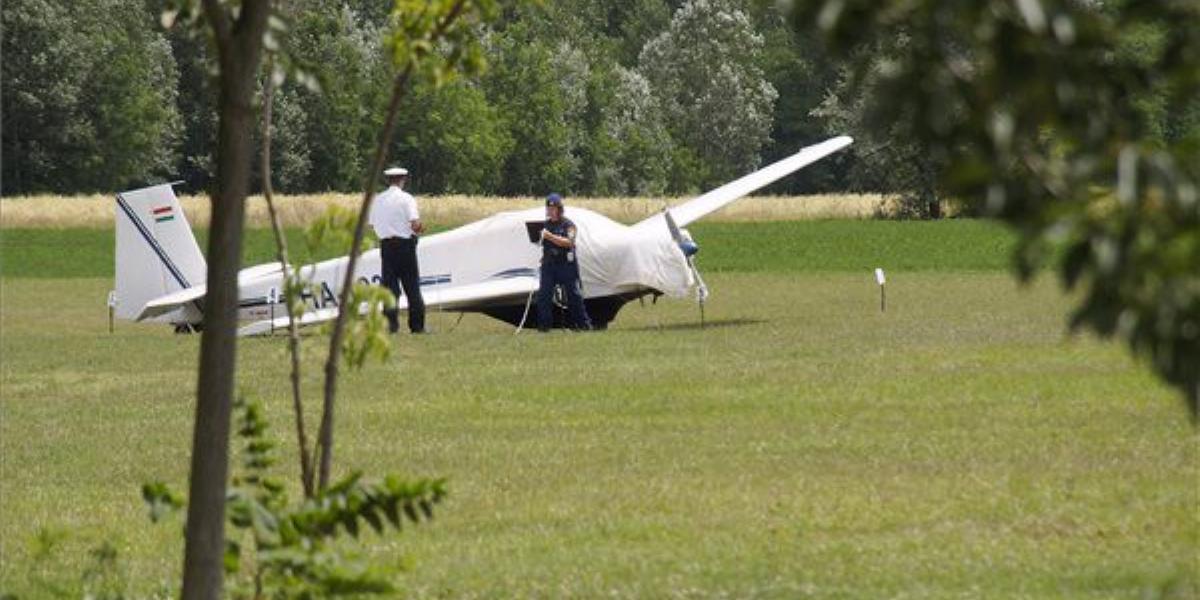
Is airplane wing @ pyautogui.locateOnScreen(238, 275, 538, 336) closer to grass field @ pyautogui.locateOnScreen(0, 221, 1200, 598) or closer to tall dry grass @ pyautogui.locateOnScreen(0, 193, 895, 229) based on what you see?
grass field @ pyautogui.locateOnScreen(0, 221, 1200, 598)

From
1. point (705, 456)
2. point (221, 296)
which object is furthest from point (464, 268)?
point (221, 296)

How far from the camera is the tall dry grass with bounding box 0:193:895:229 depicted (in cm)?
6662

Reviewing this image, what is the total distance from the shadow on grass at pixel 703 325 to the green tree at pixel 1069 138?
2244cm

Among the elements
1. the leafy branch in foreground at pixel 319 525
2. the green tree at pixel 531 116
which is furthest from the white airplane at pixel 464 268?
the green tree at pixel 531 116

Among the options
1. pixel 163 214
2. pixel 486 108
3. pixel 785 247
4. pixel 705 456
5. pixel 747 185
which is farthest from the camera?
pixel 486 108

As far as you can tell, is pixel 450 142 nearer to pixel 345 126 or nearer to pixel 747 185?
pixel 345 126

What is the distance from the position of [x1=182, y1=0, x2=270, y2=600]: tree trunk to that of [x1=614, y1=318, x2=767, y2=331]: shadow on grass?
20382 millimetres

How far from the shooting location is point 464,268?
88.6 ft

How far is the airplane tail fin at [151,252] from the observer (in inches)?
1079

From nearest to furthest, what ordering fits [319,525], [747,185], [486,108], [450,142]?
[319,525] → [747,185] → [450,142] → [486,108]

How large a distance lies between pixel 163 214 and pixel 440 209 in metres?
44.5

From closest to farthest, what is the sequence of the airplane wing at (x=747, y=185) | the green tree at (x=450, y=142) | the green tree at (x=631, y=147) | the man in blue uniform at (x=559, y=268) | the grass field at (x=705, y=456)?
the grass field at (x=705, y=456) → the man in blue uniform at (x=559, y=268) → the airplane wing at (x=747, y=185) → the green tree at (x=450, y=142) → the green tree at (x=631, y=147)

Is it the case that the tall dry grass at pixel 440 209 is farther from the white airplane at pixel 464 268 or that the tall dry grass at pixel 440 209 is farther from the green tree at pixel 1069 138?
the green tree at pixel 1069 138

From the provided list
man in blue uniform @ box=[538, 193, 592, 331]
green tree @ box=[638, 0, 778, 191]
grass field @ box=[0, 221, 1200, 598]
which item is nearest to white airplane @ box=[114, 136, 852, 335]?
man in blue uniform @ box=[538, 193, 592, 331]
